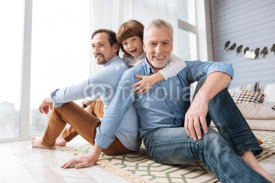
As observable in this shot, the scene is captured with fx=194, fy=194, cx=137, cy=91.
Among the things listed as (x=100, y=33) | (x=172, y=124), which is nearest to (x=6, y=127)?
(x=100, y=33)

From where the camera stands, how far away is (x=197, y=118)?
810 millimetres

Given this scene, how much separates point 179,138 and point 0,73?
213 cm

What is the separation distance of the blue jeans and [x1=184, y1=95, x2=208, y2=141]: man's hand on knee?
0.03 meters

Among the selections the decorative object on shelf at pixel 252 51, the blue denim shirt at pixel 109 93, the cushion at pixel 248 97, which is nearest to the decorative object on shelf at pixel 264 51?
the decorative object on shelf at pixel 252 51

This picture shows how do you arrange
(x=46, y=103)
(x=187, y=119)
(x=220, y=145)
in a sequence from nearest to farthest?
(x=220, y=145)
(x=187, y=119)
(x=46, y=103)

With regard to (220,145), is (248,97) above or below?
above

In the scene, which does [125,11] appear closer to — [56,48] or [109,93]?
[56,48]

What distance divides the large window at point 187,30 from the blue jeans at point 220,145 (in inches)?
132

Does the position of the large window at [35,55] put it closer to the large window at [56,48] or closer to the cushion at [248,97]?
the large window at [56,48]

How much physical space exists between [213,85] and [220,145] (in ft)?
0.95

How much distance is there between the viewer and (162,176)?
92 centimetres

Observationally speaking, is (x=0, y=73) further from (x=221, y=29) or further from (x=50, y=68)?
(x=221, y=29)

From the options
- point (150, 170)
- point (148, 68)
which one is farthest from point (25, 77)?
point (150, 170)

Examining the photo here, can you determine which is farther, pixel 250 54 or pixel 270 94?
pixel 250 54
